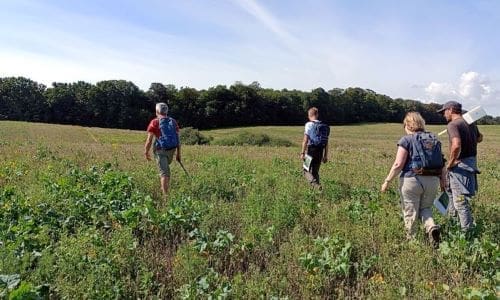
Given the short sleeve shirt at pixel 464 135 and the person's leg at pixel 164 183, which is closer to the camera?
the short sleeve shirt at pixel 464 135

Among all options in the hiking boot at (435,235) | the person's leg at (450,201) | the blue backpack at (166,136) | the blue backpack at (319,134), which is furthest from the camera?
the blue backpack at (319,134)

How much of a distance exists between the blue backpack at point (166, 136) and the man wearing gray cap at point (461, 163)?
16.1 feet

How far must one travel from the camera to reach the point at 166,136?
8391mm

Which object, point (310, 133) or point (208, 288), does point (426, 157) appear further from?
point (310, 133)

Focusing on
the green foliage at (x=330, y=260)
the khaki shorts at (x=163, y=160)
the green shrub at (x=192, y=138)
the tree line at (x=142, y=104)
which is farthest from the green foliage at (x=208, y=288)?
the tree line at (x=142, y=104)

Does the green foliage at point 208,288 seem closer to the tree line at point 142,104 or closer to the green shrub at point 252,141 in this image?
the green shrub at point 252,141

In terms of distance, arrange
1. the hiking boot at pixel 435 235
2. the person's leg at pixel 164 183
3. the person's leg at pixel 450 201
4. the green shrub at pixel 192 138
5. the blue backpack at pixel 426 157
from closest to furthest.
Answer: the hiking boot at pixel 435 235
the blue backpack at pixel 426 157
the person's leg at pixel 450 201
the person's leg at pixel 164 183
the green shrub at pixel 192 138

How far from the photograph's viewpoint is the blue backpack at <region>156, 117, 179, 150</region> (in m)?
8.35

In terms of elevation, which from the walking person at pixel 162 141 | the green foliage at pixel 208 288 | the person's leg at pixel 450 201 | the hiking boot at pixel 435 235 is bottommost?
the green foliage at pixel 208 288

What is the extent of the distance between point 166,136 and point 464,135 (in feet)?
17.1

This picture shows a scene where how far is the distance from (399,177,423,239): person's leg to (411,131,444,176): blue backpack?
171 millimetres

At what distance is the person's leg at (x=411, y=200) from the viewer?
18.3 ft

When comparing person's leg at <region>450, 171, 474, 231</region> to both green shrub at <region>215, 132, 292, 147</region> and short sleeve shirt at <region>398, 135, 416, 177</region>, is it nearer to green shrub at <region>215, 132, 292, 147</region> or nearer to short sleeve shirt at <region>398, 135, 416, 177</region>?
short sleeve shirt at <region>398, 135, 416, 177</region>

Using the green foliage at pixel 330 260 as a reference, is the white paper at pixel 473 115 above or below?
above
